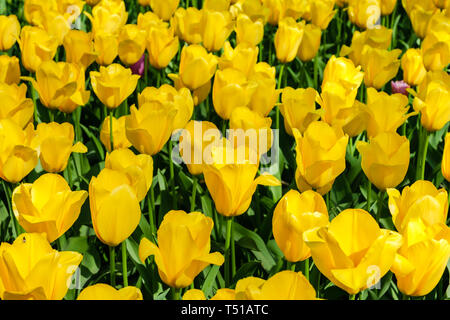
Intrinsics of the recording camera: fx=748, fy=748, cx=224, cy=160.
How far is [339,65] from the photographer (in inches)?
110

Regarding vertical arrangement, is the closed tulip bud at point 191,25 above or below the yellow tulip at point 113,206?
below

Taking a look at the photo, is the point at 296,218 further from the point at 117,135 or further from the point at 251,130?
the point at 117,135

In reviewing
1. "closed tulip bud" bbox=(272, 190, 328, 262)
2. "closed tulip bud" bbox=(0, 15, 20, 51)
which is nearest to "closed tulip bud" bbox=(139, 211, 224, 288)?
"closed tulip bud" bbox=(272, 190, 328, 262)

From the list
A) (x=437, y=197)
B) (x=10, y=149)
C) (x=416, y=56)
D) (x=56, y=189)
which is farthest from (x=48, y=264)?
(x=416, y=56)

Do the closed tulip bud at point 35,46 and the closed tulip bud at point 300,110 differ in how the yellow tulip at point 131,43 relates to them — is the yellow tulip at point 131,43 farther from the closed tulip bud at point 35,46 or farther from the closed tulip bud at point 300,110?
the closed tulip bud at point 300,110

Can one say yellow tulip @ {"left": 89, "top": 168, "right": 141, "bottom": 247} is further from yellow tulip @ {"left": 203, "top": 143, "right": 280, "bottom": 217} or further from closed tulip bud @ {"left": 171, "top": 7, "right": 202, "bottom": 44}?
closed tulip bud @ {"left": 171, "top": 7, "right": 202, "bottom": 44}

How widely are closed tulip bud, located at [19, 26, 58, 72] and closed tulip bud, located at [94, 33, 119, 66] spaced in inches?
7.4

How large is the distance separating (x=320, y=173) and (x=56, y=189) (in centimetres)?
72

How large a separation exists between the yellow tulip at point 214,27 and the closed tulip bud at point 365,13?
0.78 meters

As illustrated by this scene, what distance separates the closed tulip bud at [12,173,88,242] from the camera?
1815 mm

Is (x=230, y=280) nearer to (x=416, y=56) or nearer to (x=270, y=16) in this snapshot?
(x=416, y=56)

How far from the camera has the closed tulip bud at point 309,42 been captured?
3.39 m

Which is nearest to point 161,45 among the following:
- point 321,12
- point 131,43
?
point 131,43

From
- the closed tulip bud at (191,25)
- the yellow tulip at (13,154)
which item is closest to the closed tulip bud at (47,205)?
the yellow tulip at (13,154)
